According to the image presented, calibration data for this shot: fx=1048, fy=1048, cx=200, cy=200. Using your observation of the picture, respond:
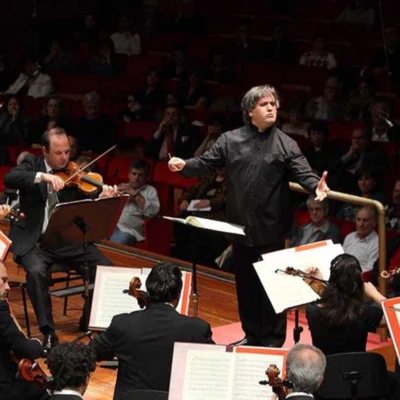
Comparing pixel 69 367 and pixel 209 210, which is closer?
pixel 69 367

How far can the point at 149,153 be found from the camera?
9.71 metres

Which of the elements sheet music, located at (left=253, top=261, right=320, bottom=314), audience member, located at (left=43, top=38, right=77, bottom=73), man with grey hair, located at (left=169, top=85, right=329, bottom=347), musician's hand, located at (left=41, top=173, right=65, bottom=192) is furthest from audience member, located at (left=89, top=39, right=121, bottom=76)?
sheet music, located at (left=253, top=261, right=320, bottom=314)

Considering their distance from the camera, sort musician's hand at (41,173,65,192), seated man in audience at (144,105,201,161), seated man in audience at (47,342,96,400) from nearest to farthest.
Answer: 1. seated man in audience at (47,342,96,400)
2. musician's hand at (41,173,65,192)
3. seated man in audience at (144,105,201,161)

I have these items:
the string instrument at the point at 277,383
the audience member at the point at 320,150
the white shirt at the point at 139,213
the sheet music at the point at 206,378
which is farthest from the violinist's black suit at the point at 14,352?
the audience member at the point at 320,150

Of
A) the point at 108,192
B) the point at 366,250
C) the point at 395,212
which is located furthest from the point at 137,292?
the point at 395,212

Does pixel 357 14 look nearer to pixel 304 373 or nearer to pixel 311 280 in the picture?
pixel 311 280

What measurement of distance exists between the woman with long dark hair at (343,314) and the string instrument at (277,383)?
83cm

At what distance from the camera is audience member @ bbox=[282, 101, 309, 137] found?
938cm

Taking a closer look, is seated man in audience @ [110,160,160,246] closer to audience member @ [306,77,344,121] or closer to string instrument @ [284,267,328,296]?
audience member @ [306,77,344,121]

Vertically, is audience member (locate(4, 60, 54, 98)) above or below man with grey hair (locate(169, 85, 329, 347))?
above

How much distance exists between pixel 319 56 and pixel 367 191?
3.13m

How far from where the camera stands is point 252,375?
456 cm

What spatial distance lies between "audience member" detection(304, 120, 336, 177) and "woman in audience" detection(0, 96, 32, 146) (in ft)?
11.4

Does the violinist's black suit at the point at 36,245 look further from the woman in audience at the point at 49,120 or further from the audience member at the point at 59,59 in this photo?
the audience member at the point at 59,59
